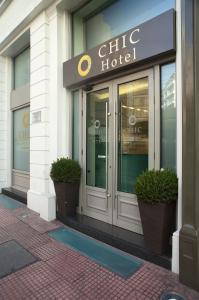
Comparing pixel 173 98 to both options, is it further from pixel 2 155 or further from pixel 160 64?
pixel 2 155

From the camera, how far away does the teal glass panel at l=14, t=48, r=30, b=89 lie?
663 centimetres

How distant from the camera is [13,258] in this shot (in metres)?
3.25

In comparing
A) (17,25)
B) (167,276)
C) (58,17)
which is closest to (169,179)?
(167,276)

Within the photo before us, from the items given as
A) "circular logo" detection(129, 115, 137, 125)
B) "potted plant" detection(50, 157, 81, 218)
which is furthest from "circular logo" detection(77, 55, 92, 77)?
"potted plant" detection(50, 157, 81, 218)

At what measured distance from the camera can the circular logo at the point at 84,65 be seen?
4.25 metres

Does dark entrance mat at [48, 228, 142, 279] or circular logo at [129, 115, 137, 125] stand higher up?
circular logo at [129, 115, 137, 125]

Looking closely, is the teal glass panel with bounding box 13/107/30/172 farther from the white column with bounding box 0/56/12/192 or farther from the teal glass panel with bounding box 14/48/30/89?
the teal glass panel with bounding box 14/48/30/89

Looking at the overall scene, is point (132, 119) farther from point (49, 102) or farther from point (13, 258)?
point (13, 258)

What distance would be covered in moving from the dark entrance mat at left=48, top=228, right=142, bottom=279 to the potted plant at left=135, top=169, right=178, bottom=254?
1.28 ft

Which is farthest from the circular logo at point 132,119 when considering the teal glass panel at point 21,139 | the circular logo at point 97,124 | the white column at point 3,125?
the white column at point 3,125

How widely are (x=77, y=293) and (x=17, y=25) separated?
6.05 m

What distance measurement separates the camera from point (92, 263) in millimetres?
3107

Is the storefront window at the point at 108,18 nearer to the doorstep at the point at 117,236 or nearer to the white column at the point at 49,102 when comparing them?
the white column at the point at 49,102

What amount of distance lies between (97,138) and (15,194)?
11.2ft
